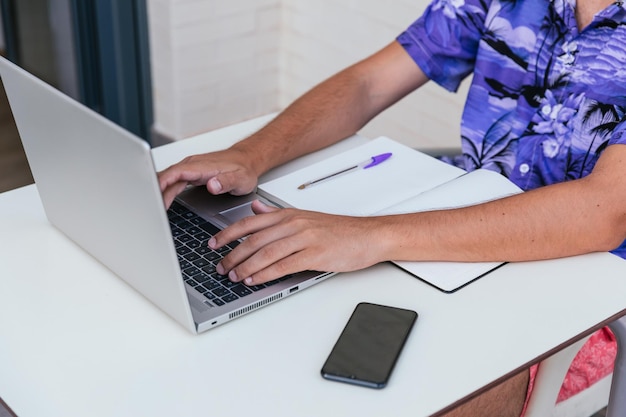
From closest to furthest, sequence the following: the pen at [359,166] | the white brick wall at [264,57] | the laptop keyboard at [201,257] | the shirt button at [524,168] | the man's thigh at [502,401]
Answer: the laptop keyboard at [201,257]
the man's thigh at [502,401]
the pen at [359,166]
the shirt button at [524,168]
the white brick wall at [264,57]

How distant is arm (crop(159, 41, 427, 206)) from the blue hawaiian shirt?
0.06 meters

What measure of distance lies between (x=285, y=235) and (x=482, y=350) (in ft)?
0.95

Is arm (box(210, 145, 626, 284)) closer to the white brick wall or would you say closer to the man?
the man

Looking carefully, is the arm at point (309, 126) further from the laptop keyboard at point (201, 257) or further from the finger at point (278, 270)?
the finger at point (278, 270)

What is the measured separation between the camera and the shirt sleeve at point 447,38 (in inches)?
62.4

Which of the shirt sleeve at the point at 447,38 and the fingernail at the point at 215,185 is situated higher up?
the shirt sleeve at the point at 447,38

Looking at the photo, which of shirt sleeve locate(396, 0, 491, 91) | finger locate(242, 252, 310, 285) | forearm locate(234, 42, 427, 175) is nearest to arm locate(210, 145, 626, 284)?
finger locate(242, 252, 310, 285)

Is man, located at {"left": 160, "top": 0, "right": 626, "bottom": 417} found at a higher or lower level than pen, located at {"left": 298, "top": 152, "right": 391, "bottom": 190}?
higher

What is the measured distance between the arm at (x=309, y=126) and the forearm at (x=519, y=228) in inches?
10.8

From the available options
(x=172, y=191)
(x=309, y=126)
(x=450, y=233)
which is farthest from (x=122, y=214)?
(x=309, y=126)

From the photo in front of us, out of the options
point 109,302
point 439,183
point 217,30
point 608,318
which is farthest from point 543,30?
point 217,30

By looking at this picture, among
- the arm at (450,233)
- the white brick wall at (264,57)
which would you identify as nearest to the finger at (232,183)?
the arm at (450,233)

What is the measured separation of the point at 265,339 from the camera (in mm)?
993

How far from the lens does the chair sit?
3.75 ft
